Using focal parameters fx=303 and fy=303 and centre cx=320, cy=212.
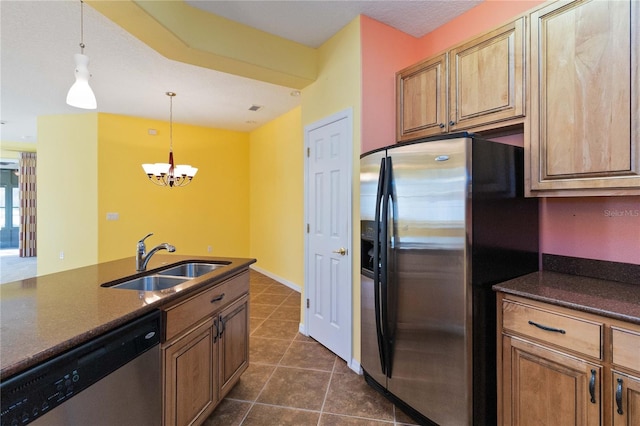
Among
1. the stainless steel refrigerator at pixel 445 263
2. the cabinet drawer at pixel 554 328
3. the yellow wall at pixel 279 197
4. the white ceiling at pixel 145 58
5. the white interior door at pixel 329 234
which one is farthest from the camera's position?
the yellow wall at pixel 279 197

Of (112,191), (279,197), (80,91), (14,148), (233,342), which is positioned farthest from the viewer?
(14,148)

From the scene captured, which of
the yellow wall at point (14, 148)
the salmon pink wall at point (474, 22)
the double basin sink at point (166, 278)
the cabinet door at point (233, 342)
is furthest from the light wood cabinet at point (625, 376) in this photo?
the yellow wall at point (14, 148)

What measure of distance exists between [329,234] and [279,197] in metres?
2.65

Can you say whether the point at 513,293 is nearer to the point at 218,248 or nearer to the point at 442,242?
the point at 442,242

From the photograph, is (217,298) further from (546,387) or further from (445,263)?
(546,387)

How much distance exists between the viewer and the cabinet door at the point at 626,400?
114 cm

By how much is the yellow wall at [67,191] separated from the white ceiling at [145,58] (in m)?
0.33

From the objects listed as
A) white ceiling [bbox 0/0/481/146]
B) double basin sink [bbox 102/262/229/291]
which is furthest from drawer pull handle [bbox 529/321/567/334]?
white ceiling [bbox 0/0/481/146]

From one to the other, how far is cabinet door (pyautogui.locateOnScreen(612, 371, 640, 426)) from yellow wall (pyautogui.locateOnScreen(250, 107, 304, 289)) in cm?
325

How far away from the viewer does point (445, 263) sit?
163 centimetres

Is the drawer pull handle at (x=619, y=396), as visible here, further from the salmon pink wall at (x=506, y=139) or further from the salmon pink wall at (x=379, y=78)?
the salmon pink wall at (x=379, y=78)

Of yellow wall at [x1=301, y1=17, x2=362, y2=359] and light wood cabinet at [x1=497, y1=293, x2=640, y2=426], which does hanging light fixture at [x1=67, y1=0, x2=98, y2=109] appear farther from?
light wood cabinet at [x1=497, y1=293, x2=640, y2=426]

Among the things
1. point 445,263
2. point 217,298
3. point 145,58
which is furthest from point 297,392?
point 145,58

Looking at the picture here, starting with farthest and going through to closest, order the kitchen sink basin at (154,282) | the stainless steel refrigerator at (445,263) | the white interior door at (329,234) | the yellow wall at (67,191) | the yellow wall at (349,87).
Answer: the yellow wall at (67,191), the white interior door at (329,234), the yellow wall at (349,87), the kitchen sink basin at (154,282), the stainless steel refrigerator at (445,263)
